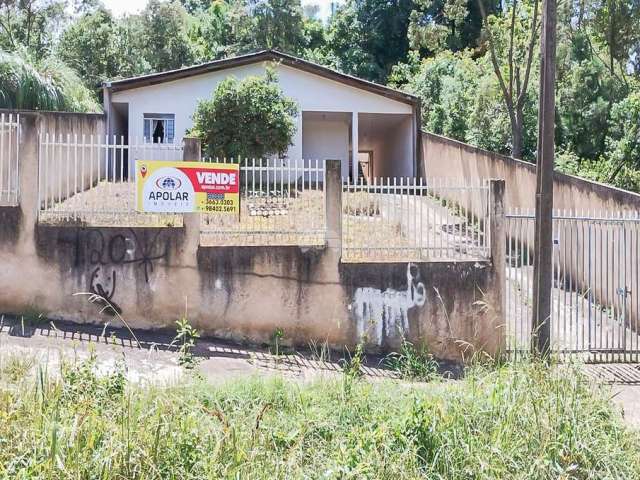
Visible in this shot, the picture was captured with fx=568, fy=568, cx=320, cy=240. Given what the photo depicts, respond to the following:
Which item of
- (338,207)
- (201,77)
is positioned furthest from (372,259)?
(201,77)

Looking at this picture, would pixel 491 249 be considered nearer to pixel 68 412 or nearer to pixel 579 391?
pixel 579 391

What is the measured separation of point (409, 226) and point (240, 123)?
7.34m

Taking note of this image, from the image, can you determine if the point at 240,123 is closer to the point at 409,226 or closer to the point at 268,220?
the point at 268,220

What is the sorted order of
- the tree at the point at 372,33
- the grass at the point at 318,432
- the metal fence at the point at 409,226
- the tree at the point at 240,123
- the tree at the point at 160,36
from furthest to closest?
Result: the tree at the point at 372,33 → the tree at the point at 160,36 → the tree at the point at 240,123 → the metal fence at the point at 409,226 → the grass at the point at 318,432

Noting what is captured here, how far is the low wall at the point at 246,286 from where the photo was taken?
7484mm

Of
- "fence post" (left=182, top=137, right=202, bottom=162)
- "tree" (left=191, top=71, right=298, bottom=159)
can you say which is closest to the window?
"tree" (left=191, top=71, right=298, bottom=159)

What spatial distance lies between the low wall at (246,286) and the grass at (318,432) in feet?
9.24

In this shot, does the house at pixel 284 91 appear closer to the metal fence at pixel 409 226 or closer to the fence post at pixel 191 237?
the fence post at pixel 191 237

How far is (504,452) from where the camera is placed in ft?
13.3

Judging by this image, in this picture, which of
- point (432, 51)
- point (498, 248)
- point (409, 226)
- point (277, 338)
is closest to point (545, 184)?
point (498, 248)

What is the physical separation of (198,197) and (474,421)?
488 cm

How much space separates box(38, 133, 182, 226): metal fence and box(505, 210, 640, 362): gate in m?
5.10

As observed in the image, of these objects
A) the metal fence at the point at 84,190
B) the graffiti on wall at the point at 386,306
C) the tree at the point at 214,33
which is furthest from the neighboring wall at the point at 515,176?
the tree at the point at 214,33

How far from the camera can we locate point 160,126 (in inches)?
642
